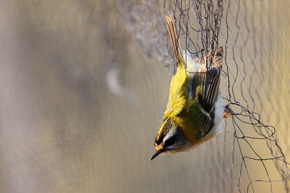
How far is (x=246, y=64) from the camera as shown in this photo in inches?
36.2

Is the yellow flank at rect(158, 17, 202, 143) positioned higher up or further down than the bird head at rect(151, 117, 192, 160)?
higher up

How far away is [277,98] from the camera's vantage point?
0.83 m

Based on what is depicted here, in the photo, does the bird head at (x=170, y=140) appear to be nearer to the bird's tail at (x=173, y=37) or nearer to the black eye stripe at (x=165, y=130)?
the black eye stripe at (x=165, y=130)

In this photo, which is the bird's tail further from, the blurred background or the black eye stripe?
the blurred background

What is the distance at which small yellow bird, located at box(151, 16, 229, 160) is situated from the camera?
2.04 ft

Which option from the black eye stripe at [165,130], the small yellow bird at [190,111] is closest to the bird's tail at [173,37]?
the small yellow bird at [190,111]

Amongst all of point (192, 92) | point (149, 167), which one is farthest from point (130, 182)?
point (192, 92)

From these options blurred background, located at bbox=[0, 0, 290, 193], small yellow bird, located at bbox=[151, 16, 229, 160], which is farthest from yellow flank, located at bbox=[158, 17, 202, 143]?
blurred background, located at bbox=[0, 0, 290, 193]

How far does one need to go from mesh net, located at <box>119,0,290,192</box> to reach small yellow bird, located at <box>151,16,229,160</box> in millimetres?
98

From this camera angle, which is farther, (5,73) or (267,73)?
(5,73)

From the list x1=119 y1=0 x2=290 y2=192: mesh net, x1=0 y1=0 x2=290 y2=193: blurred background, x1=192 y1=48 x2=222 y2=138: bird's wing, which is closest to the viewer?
x1=192 y1=48 x2=222 y2=138: bird's wing

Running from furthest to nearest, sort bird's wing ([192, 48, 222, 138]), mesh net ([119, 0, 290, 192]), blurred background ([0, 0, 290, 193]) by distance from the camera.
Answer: blurred background ([0, 0, 290, 193]), mesh net ([119, 0, 290, 192]), bird's wing ([192, 48, 222, 138])

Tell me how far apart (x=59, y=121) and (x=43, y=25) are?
334 millimetres

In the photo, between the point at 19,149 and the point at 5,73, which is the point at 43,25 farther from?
the point at 19,149
